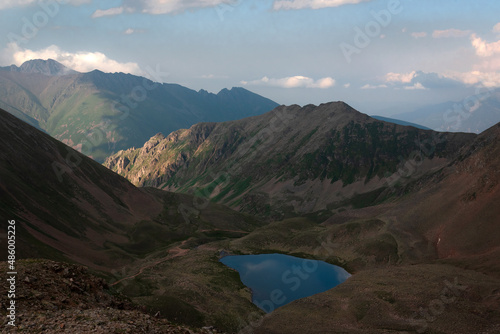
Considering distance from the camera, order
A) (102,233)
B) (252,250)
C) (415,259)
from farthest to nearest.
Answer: (252,250) < (102,233) < (415,259)

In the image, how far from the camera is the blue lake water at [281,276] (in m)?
110

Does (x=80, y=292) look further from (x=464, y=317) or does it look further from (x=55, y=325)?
(x=464, y=317)

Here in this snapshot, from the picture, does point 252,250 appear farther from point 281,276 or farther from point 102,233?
point 102,233

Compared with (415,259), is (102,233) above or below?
above

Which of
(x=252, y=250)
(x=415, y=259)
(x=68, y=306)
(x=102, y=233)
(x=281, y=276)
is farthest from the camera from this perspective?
(x=252, y=250)

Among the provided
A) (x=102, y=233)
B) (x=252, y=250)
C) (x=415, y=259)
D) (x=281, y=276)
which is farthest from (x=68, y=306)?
(x=252, y=250)

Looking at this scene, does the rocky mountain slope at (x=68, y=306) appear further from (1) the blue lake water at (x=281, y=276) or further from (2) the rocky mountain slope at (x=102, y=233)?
(1) the blue lake water at (x=281, y=276)

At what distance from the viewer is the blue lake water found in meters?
110

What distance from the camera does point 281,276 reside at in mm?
128500

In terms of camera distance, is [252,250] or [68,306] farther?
[252,250]

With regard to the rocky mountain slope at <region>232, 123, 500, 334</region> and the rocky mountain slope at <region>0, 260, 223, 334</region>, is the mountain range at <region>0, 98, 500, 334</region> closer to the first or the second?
the rocky mountain slope at <region>0, 260, 223, 334</region>

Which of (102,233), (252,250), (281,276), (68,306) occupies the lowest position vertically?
(281,276)

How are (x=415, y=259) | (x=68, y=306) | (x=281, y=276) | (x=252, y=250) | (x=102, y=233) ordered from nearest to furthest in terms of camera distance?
(x=68, y=306) < (x=415, y=259) < (x=281, y=276) < (x=102, y=233) < (x=252, y=250)

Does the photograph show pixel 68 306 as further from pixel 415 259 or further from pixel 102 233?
pixel 415 259
